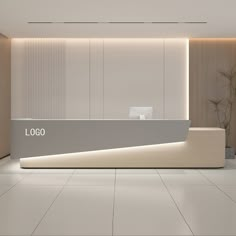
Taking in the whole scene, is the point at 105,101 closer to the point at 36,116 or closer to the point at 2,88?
the point at 36,116

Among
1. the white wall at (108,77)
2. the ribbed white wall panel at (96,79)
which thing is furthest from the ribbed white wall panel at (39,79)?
the ribbed white wall panel at (96,79)

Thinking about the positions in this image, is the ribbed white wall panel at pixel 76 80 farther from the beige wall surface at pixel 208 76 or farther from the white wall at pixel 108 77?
the beige wall surface at pixel 208 76


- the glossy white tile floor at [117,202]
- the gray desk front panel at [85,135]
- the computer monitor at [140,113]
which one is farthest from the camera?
the computer monitor at [140,113]

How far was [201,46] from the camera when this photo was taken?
9.76 metres

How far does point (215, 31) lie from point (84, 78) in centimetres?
351

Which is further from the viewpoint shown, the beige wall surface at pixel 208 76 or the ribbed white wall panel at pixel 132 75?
the ribbed white wall panel at pixel 132 75

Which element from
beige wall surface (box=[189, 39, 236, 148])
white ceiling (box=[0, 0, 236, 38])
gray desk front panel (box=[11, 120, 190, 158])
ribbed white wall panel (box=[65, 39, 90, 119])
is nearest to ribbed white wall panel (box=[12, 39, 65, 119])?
ribbed white wall panel (box=[65, 39, 90, 119])

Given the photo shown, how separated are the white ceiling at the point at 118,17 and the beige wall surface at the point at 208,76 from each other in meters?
0.40

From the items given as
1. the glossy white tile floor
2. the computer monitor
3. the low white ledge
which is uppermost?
the computer monitor

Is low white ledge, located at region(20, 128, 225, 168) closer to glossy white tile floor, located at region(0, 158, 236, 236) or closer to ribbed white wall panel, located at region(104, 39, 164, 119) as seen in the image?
glossy white tile floor, located at region(0, 158, 236, 236)

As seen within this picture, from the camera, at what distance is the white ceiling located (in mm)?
6473

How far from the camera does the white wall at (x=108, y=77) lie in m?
9.88

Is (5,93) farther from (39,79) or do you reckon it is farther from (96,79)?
(96,79)

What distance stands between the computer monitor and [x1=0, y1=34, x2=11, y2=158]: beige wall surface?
3.39 meters
